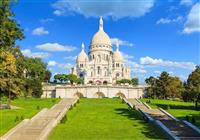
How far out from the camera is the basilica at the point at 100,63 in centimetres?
14425

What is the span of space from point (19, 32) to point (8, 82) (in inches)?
747

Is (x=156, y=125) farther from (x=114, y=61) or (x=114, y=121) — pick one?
Result: (x=114, y=61)

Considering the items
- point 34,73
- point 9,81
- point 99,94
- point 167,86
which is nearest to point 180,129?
point 9,81

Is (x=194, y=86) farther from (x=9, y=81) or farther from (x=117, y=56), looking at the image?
(x=117, y=56)

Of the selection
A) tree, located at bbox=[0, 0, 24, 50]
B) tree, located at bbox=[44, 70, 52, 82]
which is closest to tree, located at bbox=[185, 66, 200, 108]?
tree, located at bbox=[0, 0, 24, 50]

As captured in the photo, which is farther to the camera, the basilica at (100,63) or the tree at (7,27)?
the basilica at (100,63)

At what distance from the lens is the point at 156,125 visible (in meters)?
34.8

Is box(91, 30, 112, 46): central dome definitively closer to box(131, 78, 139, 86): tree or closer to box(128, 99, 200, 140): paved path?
box(131, 78, 139, 86): tree

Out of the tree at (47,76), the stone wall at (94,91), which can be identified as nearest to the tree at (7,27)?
the stone wall at (94,91)

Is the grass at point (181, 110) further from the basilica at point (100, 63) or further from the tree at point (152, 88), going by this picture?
the basilica at point (100, 63)

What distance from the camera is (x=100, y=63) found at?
5743 inches

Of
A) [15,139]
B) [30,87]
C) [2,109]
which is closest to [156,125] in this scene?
[15,139]

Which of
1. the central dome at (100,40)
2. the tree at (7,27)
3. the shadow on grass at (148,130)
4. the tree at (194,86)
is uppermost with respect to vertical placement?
the central dome at (100,40)

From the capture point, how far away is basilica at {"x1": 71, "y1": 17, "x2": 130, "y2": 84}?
473 feet
